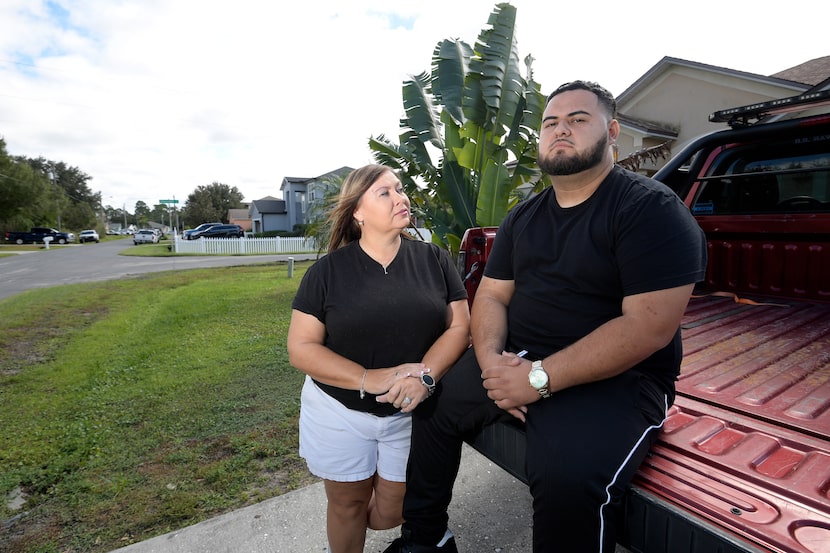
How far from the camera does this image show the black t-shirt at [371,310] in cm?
197

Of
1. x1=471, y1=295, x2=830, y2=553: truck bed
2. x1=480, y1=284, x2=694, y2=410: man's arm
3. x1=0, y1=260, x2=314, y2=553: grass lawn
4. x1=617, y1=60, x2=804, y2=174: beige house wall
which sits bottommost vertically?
x1=0, y1=260, x2=314, y2=553: grass lawn

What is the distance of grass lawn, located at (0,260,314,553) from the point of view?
265cm

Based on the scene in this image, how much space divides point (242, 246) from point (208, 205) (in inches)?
1689

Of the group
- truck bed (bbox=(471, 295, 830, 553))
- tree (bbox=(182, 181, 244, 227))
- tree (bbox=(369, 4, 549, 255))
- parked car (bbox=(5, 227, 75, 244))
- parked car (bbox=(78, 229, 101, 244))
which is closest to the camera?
A: truck bed (bbox=(471, 295, 830, 553))

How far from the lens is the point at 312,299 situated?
1988 millimetres

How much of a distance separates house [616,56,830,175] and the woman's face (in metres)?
11.2

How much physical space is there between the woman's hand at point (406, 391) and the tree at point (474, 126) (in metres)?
5.34

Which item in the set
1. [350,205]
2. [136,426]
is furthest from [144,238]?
[350,205]

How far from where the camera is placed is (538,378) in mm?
1622

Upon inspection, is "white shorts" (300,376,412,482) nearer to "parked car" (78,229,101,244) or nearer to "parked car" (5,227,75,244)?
"parked car" (5,227,75,244)

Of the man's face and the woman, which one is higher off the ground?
the man's face

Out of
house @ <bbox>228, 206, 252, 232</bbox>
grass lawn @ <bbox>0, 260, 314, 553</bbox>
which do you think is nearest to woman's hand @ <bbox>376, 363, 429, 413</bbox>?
grass lawn @ <bbox>0, 260, 314, 553</bbox>

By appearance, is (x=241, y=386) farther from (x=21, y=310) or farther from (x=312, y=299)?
(x=21, y=310)

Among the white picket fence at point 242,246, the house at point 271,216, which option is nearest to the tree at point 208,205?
the house at point 271,216
